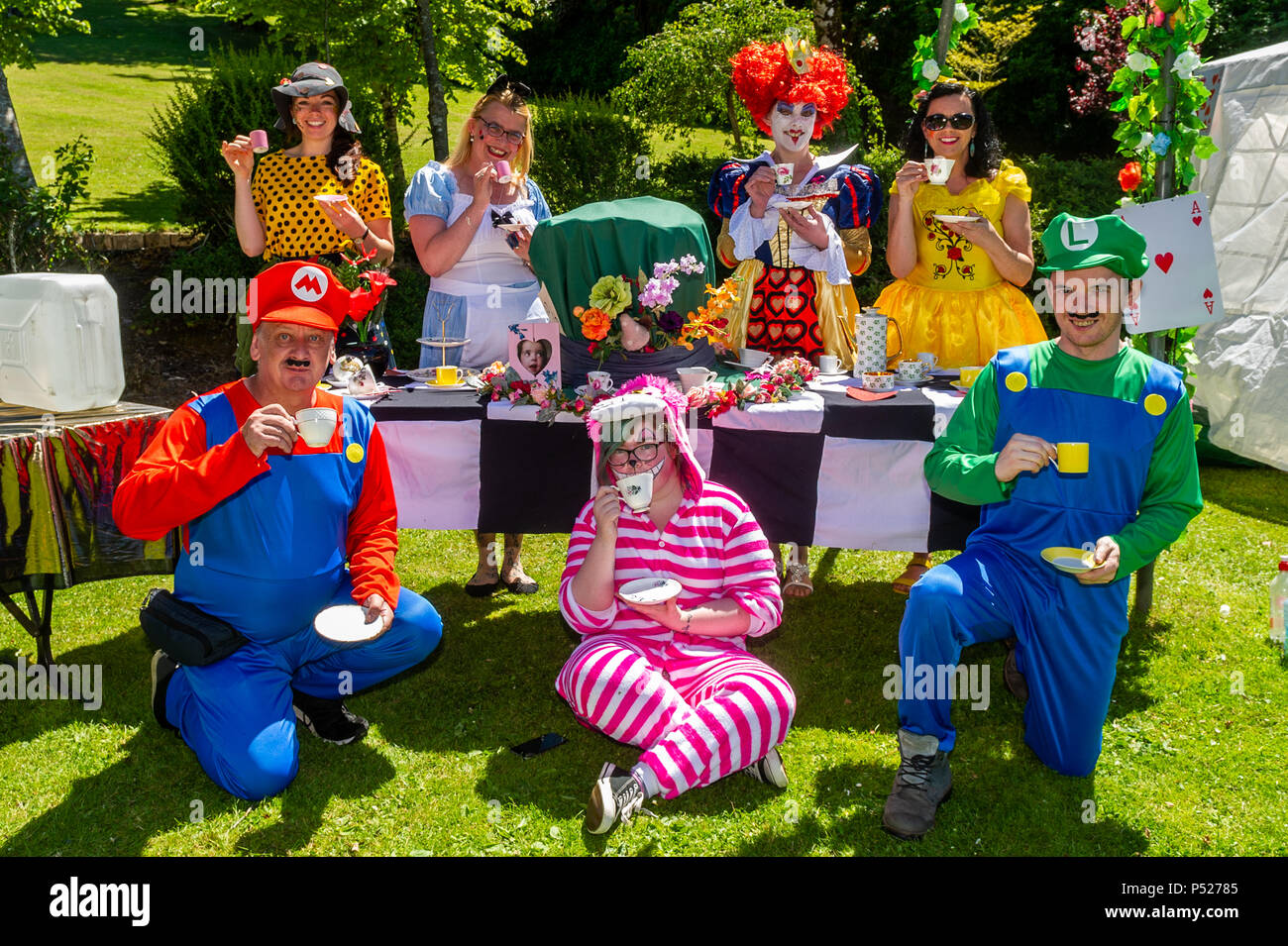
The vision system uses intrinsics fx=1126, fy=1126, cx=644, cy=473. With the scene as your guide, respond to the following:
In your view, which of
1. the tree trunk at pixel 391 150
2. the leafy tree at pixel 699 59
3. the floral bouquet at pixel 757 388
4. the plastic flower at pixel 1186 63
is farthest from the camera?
the leafy tree at pixel 699 59

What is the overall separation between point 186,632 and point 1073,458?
2827 mm

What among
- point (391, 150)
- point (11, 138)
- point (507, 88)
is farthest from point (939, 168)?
point (11, 138)

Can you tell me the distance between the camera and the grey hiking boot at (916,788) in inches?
137

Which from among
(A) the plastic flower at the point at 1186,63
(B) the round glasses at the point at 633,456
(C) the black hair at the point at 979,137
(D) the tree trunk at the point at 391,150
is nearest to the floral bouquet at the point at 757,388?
(B) the round glasses at the point at 633,456

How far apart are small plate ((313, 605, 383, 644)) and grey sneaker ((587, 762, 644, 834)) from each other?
855mm

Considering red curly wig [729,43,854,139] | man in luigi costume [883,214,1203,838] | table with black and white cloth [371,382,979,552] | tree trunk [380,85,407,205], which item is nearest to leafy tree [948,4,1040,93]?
tree trunk [380,85,407,205]

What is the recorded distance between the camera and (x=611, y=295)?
4.36 metres

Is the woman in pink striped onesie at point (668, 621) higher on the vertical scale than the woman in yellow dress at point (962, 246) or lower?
lower

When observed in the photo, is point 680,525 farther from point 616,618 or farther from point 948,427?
point 948,427

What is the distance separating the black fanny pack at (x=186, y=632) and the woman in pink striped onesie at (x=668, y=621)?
110 centimetres

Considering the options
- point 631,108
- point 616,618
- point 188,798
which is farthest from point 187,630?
point 631,108

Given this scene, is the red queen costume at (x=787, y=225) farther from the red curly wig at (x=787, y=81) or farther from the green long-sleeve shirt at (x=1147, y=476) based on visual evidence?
the green long-sleeve shirt at (x=1147, y=476)

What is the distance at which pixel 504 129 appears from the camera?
4867 millimetres

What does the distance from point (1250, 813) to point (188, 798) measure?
3449 mm
